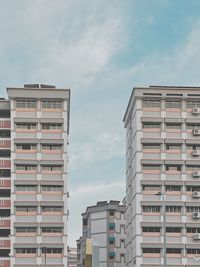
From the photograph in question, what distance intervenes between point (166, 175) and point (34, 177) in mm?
19057

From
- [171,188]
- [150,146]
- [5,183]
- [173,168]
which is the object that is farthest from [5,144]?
[171,188]

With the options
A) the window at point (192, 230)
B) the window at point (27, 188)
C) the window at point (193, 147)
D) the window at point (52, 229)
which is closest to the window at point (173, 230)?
the window at point (192, 230)

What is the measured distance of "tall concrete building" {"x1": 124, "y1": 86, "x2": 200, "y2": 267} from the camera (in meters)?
94.0

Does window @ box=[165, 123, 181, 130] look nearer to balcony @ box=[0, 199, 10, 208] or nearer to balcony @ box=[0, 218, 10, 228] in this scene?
balcony @ box=[0, 199, 10, 208]

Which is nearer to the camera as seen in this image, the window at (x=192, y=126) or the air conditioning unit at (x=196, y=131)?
the air conditioning unit at (x=196, y=131)

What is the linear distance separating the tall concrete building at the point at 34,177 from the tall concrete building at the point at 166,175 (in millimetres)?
10735

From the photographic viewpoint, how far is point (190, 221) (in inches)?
3740

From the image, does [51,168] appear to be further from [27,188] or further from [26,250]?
[26,250]

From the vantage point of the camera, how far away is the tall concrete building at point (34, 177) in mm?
92375

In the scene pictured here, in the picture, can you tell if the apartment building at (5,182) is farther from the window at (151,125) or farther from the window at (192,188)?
the window at (192,188)

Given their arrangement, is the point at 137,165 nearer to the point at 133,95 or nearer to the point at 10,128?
the point at 133,95

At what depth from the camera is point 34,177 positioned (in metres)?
94.9

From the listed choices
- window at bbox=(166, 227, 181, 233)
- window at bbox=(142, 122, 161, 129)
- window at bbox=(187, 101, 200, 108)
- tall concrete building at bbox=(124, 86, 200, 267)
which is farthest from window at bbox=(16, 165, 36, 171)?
window at bbox=(187, 101, 200, 108)

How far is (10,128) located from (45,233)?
1605cm
